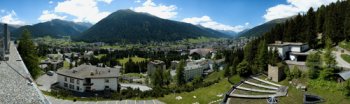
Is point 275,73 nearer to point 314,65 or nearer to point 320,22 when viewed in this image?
point 314,65

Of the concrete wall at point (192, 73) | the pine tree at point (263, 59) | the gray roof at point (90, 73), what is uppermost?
the pine tree at point (263, 59)

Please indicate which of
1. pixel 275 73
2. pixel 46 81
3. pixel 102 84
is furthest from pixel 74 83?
pixel 275 73

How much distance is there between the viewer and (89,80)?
6394cm

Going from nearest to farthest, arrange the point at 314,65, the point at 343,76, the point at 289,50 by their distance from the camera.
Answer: the point at 343,76 → the point at 314,65 → the point at 289,50

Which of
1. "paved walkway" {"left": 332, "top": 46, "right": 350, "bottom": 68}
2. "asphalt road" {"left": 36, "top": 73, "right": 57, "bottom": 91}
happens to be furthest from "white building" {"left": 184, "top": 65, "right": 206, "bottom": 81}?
"paved walkway" {"left": 332, "top": 46, "right": 350, "bottom": 68}

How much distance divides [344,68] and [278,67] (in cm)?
854

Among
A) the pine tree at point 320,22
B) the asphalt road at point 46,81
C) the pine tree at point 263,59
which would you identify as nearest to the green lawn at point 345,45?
the pine tree at point 320,22

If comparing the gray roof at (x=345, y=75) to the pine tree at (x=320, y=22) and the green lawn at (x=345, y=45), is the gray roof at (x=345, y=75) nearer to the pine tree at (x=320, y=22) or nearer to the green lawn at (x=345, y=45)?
the green lawn at (x=345, y=45)

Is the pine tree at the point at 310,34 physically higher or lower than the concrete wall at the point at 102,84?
higher

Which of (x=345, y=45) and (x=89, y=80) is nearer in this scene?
(x=345, y=45)

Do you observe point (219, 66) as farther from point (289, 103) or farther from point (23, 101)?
point (23, 101)

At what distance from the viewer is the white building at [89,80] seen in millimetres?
63594

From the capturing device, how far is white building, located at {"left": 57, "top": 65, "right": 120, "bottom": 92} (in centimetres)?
6359

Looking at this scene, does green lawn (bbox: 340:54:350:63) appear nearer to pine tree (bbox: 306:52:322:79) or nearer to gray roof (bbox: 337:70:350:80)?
pine tree (bbox: 306:52:322:79)
